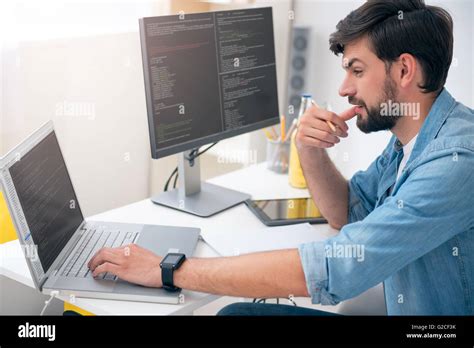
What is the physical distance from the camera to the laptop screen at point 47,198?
43.9 inches

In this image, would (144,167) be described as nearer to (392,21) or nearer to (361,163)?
(361,163)

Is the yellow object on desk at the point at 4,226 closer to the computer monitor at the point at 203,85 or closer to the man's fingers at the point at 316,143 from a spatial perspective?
the computer monitor at the point at 203,85

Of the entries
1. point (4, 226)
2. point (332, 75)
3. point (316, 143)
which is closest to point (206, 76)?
point (316, 143)

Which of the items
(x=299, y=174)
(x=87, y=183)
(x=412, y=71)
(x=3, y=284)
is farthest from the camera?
(x=87, y=183)

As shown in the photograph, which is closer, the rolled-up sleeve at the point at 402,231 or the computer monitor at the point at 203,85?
the rolled-up sleeve at the point at 402,231

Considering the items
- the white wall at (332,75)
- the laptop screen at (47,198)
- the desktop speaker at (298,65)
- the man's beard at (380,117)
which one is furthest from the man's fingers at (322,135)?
the desktop speaker at (298,65)

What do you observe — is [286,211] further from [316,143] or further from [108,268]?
[108,268]

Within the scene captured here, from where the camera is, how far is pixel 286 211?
1608 mm

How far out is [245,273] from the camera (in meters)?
1.12

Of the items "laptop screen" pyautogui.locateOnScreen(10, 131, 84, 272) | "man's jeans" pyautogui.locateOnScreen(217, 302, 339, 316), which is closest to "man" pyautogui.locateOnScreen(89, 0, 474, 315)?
"laptop screen" pyautogui.locateOnScreen(10, 131, 84, 272)

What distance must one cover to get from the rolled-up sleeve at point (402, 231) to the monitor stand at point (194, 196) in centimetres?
56

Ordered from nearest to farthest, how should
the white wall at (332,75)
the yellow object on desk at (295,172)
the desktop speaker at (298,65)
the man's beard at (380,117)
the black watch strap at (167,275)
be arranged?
1. the black watch strap at (167,275)
2. the man's beard at (380,117)
3. the yellow object on desk at (295,172)
4. the white wall at (332,75)
5. the desktop speaker at (298,65)

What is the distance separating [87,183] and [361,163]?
109 centimetres
